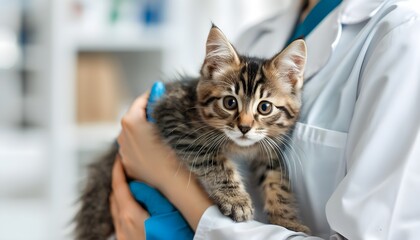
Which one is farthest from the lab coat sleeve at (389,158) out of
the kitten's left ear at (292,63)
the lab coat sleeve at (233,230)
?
the kitten's left ear at (292,63)

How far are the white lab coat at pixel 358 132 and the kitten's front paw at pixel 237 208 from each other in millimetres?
20

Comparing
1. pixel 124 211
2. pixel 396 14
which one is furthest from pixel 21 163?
pixel 396 14

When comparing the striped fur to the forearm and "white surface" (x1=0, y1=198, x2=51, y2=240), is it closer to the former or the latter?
the forearm

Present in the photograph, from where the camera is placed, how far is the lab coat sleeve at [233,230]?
102 cm

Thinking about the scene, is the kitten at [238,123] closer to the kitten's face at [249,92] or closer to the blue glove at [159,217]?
the kitten's face at [249,92]

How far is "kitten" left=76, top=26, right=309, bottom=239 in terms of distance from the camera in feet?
3.81

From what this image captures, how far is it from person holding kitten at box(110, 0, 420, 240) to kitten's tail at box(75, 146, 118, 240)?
83mm

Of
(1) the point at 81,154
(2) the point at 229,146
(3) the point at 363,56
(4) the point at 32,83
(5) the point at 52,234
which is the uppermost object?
(3) the point at 363,56

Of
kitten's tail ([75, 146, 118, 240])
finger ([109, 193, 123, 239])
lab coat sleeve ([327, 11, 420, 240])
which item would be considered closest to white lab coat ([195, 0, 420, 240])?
lab coat sleeve ([327, 11, 420, 240])

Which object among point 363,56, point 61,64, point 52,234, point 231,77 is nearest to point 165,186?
point 231,77

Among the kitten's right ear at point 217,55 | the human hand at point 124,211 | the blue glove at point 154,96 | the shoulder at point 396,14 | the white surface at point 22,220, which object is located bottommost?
the white surface at point 22,220

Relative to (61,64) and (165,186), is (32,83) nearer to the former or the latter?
(61,64)

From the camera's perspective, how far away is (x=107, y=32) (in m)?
2.70

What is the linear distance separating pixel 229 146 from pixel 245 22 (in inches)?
63.6
